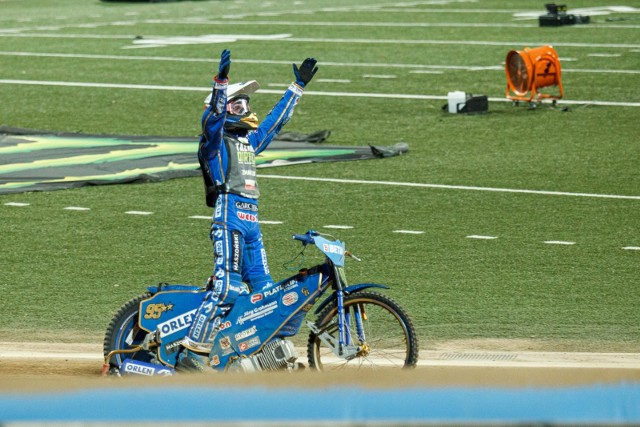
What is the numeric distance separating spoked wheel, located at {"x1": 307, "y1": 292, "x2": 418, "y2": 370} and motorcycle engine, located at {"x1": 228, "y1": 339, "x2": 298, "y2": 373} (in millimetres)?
204

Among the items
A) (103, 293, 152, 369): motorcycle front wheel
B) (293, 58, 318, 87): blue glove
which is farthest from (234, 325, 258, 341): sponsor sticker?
(293, 58, 318, 87): blue glove

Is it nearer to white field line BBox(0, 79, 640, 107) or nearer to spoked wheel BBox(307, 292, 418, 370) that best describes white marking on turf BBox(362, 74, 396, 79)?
white field line BBox(0, 79, 640, 107)

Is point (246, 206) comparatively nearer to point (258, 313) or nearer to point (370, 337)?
point (258, 313)

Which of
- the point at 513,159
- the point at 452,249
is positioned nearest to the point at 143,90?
the point at 513,159

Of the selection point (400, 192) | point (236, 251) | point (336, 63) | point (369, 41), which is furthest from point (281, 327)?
point (369, 41)

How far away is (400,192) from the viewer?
48.7ft

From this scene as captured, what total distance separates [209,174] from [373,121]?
11564 mm

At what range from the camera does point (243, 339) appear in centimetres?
811

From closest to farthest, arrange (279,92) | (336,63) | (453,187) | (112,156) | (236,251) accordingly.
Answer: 1. (236,251)
2. (453,187)
3. (112,156)
4. (279,92)
5. (336,63)

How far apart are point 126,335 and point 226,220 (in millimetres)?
1006

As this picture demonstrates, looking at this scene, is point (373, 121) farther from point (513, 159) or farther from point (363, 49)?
point (363, 49)

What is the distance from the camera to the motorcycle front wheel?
27.5ft

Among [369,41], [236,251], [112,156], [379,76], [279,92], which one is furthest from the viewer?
[369,41]

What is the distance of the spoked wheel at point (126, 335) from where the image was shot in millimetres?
8383
